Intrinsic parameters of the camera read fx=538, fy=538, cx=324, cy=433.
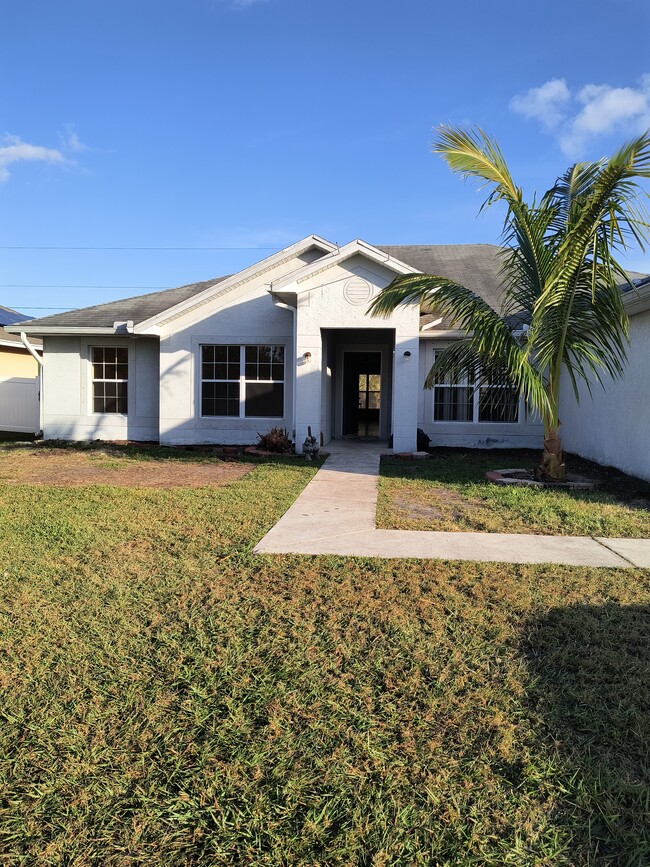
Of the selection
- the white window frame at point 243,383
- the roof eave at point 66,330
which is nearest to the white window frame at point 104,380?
the roof eave at point 66,330

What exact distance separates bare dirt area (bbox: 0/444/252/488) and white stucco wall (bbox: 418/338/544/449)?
5.29 metres

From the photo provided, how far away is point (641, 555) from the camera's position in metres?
5.30

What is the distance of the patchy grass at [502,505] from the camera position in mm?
6336

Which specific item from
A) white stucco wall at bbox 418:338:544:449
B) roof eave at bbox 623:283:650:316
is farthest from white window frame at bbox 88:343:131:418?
roof eave at bbox 623:283:650:316

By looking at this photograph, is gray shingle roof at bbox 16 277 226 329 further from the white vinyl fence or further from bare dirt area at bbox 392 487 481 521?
bare dirt area at bbox 392 487 481 521

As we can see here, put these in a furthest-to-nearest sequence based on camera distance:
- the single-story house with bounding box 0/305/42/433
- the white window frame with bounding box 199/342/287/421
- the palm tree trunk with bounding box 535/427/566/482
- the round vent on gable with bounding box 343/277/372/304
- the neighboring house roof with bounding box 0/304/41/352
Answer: the neighboring house roof with bounding box 0/304/41/352 < the single-story house with bounding box 0/305/42/433 < the white window frame with bounding box 199/342/287/421 < the round vent on gable with bounding box 343/277/372/304 < the palm tree trunk with bounding box 535/427/566/482

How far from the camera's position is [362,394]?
17.7 meters

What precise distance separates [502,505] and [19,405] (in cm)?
1965

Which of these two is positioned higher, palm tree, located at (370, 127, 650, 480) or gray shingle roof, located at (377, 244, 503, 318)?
gray shingle roof, located at (377, 244, 503, 318)

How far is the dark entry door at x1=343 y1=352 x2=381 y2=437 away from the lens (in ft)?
55.0

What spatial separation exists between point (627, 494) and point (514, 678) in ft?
20.9

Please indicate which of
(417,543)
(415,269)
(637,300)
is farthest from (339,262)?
(417,543)

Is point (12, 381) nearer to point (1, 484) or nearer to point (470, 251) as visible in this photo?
point (1, 484)

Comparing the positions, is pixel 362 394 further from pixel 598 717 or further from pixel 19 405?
pixel 598 717
